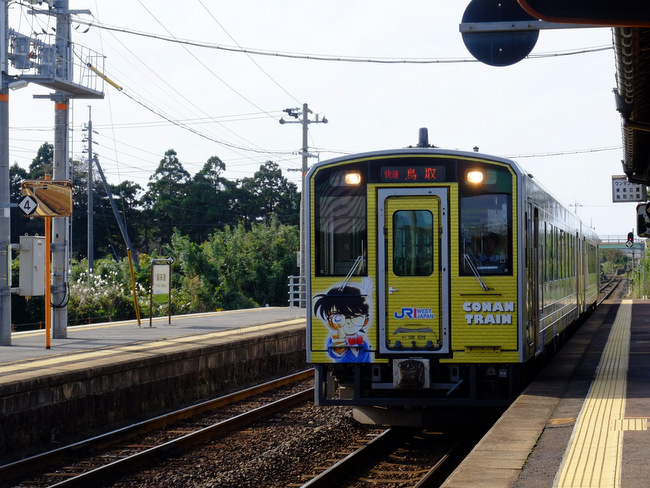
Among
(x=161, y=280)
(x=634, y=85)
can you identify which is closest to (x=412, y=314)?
(x=634, y=85)

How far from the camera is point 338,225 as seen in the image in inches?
370

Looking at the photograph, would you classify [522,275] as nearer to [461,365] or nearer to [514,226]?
[514,226]

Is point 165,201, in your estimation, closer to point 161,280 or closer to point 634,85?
point 161,280

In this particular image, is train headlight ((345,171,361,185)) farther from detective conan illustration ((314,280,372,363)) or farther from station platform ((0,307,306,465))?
station platform ((0,307,306,465))

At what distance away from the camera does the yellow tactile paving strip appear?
17.9 ft

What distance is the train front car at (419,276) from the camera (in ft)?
30.1

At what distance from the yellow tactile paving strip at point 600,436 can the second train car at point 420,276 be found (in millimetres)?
1024

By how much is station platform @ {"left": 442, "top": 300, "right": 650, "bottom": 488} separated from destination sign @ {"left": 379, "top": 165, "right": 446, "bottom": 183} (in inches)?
94.9

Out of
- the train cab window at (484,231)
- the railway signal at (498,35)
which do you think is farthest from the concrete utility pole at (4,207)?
the railway signal at (498,35)

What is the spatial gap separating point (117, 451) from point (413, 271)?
3.70m

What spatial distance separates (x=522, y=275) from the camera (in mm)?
9195

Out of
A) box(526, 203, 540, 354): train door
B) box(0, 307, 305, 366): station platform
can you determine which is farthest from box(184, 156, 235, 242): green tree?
box(526, 203, 540, 354): train door

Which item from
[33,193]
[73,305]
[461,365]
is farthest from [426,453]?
[73,305]

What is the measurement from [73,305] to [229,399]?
18394mm
